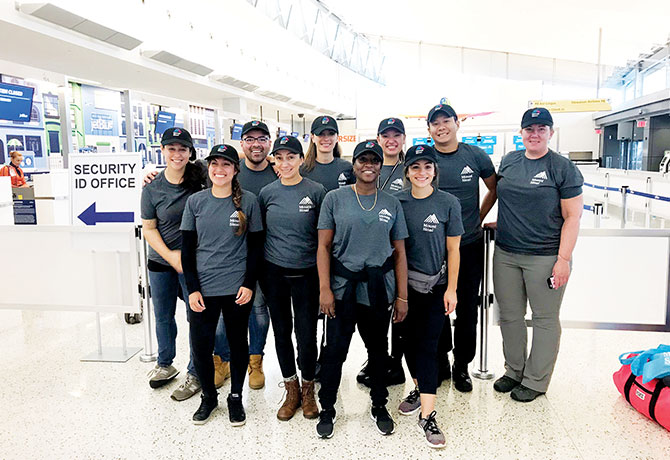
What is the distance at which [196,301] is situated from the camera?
2.51m

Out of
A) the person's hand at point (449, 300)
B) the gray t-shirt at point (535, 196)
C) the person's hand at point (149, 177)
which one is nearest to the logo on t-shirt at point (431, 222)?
the person's hand at point (449, 300)

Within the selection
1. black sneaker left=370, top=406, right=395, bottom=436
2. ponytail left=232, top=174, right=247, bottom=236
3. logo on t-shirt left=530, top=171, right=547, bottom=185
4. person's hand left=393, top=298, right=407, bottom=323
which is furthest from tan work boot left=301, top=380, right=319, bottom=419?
logo on t-shirt left=530, top=171, right=547, bottom=185

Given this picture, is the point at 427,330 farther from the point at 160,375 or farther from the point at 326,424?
the point at 160,375

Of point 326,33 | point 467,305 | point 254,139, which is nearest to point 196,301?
point 254,139

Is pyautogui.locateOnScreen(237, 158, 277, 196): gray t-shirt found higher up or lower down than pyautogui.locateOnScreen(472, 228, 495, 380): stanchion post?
higher up

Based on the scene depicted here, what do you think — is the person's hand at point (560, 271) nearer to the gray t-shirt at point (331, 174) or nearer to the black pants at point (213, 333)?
the gray t-shirt at point (331, 174)

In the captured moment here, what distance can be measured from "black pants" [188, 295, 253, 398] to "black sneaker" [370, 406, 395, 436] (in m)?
0.75

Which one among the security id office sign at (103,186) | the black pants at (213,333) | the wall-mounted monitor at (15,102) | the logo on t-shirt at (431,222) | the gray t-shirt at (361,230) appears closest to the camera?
the gray t-shirt at (361,230)

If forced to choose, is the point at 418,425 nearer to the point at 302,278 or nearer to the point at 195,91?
the point at 302,278

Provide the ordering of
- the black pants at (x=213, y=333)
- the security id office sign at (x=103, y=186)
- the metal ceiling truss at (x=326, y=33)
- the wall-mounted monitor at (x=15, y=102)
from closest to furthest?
the black pants at (x=213, y=333) → the security id office sign at (x=103, y=186) → the wall-mounted monitor at (x=15, y=102) → the metal ceiling truss at (x=326, y=33)

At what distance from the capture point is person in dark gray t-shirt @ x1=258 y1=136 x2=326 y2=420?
8.38 feet

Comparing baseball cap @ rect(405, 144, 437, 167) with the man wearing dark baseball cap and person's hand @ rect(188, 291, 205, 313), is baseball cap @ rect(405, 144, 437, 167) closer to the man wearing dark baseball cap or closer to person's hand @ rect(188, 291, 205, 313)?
the man wearing dark baseball cap

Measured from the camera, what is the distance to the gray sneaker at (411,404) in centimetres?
277

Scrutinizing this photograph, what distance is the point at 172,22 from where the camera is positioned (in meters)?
10.5
